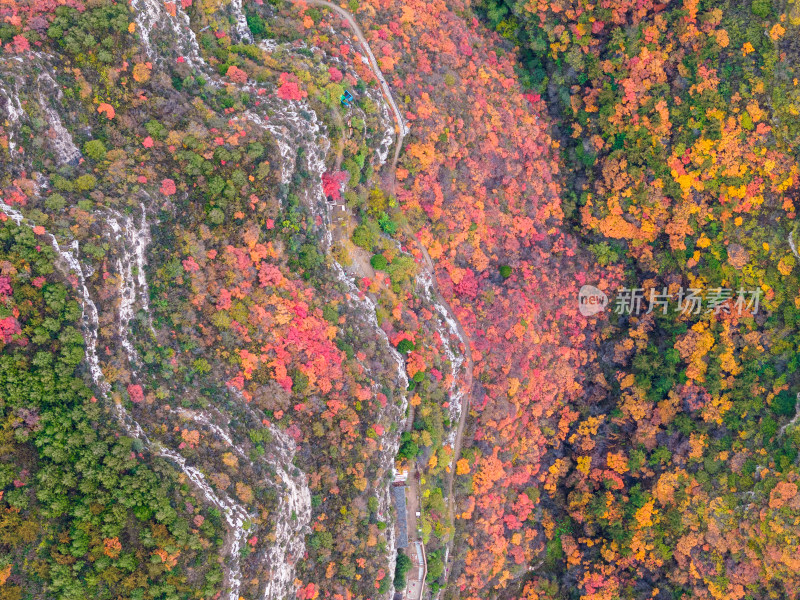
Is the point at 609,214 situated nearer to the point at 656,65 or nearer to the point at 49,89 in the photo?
the point at 656,65

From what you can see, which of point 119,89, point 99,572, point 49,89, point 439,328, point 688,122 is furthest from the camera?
point 688,122

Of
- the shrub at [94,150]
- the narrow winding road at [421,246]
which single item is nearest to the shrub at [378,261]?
the narrow winding road at [421,246]

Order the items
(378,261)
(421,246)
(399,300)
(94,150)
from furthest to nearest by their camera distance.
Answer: (421,246) < (399,300) < (378,261) < (94,150)

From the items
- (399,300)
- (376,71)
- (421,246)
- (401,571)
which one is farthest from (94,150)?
(401,571)

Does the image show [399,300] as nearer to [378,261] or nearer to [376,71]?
[378,261]

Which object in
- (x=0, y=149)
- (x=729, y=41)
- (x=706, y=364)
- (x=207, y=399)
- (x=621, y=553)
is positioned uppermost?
(x=729, y=41)

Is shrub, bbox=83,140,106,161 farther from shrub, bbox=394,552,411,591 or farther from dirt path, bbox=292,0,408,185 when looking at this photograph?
shrub, bbox=394,552,411,591

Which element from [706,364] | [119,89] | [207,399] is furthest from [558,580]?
[119,89]

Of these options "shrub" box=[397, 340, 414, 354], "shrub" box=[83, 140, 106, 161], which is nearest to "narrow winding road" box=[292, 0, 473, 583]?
"shrub" box=[397, 340, 414, 354]
